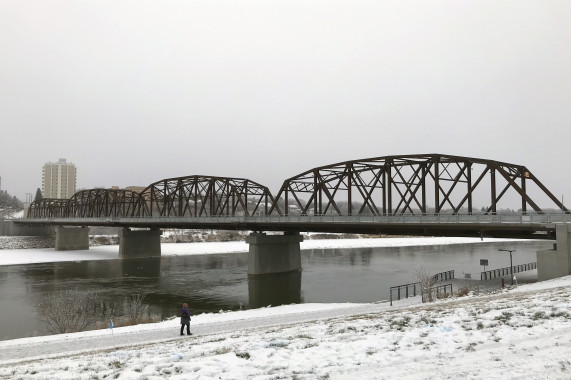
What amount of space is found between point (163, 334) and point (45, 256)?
7344 centimetres

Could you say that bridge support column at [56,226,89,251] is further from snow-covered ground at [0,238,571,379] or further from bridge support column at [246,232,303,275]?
snow-covered ground at [0,238,571,379]

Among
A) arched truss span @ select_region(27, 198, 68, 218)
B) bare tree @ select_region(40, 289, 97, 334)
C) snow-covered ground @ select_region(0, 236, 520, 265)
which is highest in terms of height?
arched truss span @ select_region(27, 198, 68, 218)

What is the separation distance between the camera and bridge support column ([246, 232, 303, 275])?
1975 inches

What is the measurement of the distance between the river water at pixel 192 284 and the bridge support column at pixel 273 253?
1.48 m

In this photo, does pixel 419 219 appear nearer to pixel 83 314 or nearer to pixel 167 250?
pixel 83 314

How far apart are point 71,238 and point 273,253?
63383 millimetres

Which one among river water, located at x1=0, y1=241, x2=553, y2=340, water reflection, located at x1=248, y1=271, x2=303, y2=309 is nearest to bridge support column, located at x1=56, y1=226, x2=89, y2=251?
river water, located at x1=0, y1=241, x2=553, y2=340

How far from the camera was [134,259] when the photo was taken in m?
73.0

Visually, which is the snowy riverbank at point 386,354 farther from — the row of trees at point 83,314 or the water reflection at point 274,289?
the water reflection at point 274,289

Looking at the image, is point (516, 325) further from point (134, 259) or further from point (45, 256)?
point (45, 256)

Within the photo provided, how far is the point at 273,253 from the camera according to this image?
51594 millimetres

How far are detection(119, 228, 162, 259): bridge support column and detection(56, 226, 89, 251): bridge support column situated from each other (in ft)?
75.1

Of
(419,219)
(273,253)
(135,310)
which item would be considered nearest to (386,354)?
(135,310)

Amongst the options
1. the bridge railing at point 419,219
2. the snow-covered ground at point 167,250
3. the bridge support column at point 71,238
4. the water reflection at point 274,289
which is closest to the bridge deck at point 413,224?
the bridge railing at point 419,219
